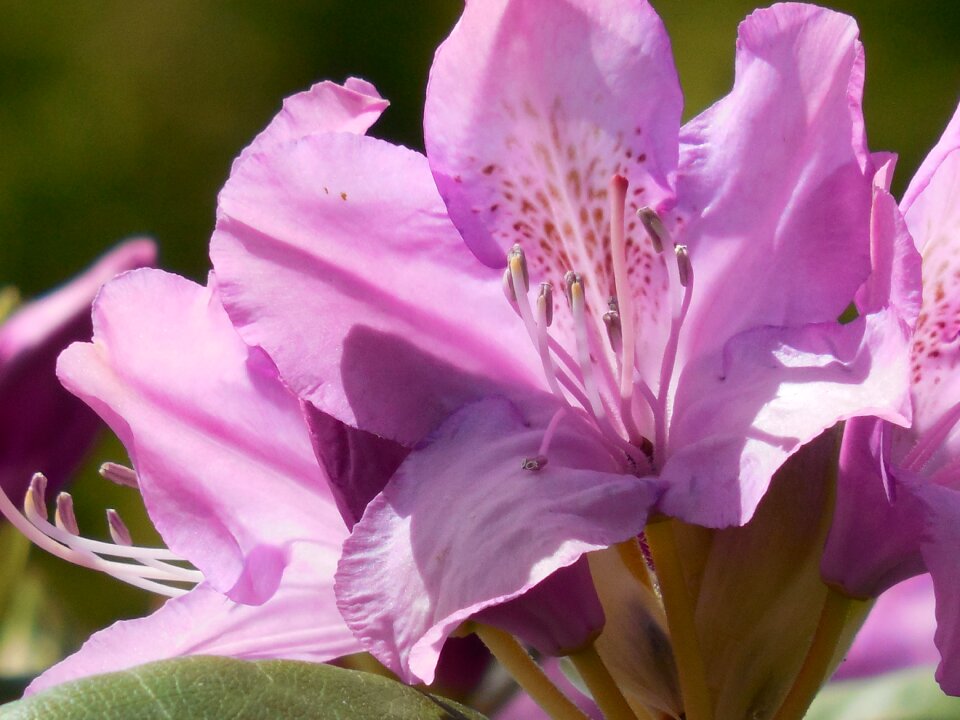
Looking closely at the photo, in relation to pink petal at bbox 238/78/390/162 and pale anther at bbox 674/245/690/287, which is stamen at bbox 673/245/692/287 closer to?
pale anther at bbox 674/245/690/287

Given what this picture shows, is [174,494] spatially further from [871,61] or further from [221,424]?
[871,61]

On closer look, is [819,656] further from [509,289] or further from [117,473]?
[117,473]

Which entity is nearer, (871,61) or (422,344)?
(422,344)

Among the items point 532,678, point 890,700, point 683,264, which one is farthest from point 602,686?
point 890,700

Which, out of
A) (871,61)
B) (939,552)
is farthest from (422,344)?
(871,61)

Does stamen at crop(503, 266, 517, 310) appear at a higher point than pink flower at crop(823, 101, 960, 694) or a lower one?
higher

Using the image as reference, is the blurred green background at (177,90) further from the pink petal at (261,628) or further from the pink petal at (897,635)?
the pink petal at (261,628)

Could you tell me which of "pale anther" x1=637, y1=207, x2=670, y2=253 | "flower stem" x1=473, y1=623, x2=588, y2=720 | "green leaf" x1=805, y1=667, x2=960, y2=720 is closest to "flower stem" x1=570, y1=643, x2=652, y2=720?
"flower stem" x1=473, y1=623, x2=588, y2=720

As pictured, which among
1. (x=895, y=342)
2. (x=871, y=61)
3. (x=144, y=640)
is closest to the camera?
(x=895, y=342)
